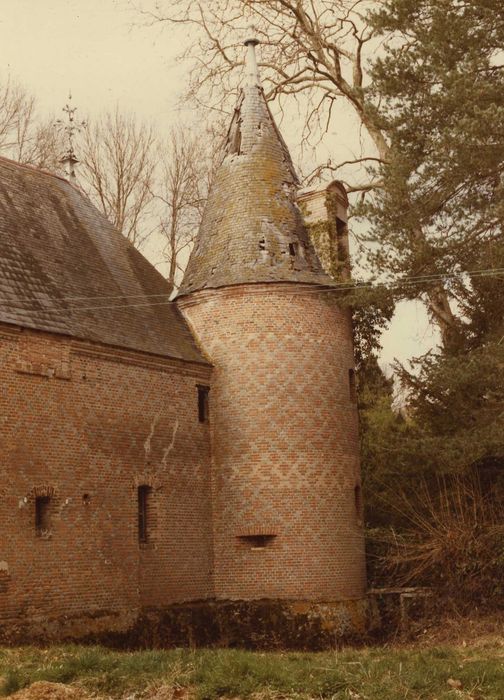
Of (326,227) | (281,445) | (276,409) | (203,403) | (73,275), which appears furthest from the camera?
(326,227)

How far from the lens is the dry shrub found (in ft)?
58.2

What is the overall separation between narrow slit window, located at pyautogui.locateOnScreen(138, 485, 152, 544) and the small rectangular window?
244cm

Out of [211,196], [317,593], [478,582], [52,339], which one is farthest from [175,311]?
[478,582]

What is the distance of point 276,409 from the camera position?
63.7 ft

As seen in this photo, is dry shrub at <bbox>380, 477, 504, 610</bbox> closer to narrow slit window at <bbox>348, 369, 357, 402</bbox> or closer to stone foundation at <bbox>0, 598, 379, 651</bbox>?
stone foundation at <bbox>0, 598, 379, 651</bbox>

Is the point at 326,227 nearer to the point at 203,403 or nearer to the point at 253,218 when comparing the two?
the point at 253,218

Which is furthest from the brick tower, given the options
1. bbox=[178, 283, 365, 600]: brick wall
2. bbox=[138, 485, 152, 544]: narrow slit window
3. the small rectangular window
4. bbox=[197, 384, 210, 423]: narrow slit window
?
the small rectangular window

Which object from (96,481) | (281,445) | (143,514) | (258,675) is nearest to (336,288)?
(281,445)

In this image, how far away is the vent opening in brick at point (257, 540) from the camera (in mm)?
18875

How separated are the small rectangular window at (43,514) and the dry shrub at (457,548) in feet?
23.5

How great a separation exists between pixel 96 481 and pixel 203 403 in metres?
3.77

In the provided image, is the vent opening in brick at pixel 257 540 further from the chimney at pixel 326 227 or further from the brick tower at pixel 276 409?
the chimney at pixel 326 227

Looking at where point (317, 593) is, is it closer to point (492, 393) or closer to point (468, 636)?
point (468, 636)

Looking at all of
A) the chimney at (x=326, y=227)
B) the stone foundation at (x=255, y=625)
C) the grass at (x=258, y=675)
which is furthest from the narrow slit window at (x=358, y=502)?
the grass at (x=258, y=675)
